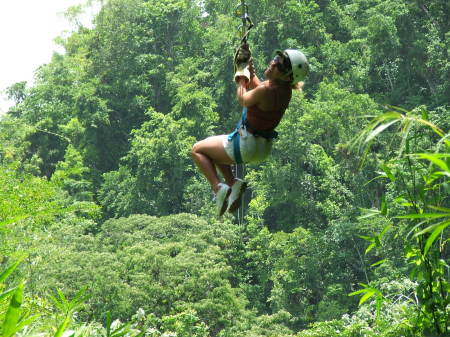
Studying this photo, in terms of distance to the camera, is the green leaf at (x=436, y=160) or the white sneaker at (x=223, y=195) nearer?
the green leaf at (x=436, y=160)

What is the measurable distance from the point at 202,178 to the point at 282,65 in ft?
69.3

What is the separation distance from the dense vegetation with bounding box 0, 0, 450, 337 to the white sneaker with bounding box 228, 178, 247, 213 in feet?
22.3

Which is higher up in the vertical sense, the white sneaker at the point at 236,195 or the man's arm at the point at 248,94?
the man's arm at the point at 248,94

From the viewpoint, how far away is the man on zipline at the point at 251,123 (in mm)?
3260

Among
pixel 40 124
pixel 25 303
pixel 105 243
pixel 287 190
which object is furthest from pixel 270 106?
Answer: pixel 40 124

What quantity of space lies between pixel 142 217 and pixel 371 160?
19.2ft

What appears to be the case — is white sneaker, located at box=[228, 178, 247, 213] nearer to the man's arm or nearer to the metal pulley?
the man's arm

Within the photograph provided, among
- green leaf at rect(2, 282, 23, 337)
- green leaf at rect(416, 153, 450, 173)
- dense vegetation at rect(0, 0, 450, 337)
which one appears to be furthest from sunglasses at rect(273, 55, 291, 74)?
dense vegetation at rect(0, 0, 450, 337)

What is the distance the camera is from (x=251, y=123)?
3.41 meters

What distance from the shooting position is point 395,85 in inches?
1003

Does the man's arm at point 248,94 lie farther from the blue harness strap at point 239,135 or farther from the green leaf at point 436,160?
the green leaf at point 436,160

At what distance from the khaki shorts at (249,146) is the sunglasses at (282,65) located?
316mm

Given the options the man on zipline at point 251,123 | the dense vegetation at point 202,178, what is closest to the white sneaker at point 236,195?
the man on zipline at point 251,123

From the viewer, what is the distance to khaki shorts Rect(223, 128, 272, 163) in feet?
11.1
